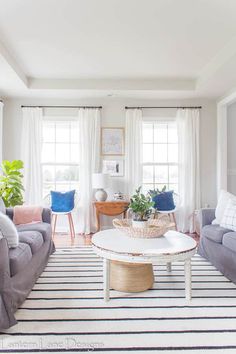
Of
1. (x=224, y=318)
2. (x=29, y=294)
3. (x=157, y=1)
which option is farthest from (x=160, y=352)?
(x=157, y=1)

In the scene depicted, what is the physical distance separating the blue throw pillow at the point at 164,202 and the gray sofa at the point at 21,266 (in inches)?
80.5

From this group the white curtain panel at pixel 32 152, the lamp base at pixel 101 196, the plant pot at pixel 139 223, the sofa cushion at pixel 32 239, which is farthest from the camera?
the white curtain panel at pixel 32 152

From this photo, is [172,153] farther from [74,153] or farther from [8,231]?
[8,231]

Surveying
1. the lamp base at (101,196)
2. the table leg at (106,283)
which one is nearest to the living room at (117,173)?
the table leg at (106,283)

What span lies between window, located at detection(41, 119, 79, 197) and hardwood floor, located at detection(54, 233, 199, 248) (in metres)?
0.89

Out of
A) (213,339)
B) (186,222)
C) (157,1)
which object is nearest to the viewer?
(213,339)

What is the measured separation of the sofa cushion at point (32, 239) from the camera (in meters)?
2.62

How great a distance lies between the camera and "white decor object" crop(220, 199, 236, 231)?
9.83 feet

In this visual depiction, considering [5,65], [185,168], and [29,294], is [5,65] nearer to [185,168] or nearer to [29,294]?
[29,294]

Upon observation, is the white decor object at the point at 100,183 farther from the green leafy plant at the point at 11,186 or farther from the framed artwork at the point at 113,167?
the green leafy plant at the point at 11,186

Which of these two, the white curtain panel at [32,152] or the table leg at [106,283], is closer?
the table leg at [106,283]

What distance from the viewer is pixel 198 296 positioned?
239 centimetres

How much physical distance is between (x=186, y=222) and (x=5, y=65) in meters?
3.78

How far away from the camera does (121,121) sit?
5.18m
